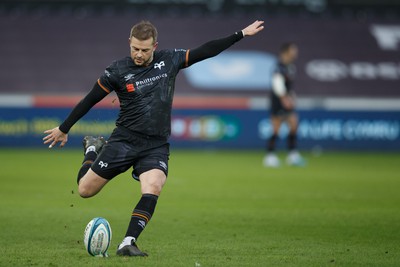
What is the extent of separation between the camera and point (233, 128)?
2592 centimetres

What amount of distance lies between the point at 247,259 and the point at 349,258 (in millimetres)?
1014

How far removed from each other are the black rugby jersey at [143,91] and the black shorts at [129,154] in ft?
0.29

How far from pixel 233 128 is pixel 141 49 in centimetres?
1773

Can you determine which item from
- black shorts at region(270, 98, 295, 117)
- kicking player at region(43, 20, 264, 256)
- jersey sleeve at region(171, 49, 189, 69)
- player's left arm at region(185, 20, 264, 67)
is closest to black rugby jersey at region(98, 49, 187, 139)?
kicking player at region(43, 20, 264, 256)

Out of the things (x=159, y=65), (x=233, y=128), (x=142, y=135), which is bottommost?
(x=233, y=128)

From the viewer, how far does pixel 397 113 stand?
26516 mm

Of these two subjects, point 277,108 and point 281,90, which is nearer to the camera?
point 281,90

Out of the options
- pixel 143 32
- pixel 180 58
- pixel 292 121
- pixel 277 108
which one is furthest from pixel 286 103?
pixel 143 32

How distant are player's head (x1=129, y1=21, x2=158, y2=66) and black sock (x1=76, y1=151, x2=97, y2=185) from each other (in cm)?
139

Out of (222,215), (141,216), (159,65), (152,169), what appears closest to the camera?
(141,216)

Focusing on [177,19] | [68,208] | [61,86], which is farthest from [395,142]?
[68,208]

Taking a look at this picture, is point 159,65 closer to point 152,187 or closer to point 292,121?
point 152,187

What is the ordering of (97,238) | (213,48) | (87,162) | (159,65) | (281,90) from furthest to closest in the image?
(281,90) < (87,162) < (213,48) < (159,65) < (97,238)

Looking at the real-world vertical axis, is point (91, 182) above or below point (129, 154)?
below
